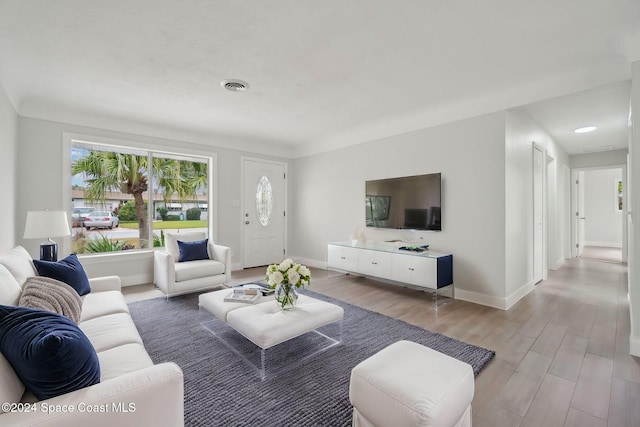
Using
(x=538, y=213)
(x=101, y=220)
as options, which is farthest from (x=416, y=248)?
(x=101, y=220)

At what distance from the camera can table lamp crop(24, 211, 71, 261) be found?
278 centimetres

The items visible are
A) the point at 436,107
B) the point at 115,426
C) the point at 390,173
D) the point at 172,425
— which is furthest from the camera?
the point at 390,173

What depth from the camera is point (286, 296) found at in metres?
2.29

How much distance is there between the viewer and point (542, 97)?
299 centimetres

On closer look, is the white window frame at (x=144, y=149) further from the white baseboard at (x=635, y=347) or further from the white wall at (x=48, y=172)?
the white baseboard at (x=635, y=347)

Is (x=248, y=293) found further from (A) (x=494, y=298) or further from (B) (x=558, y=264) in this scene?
(B) (x=558, y=264)

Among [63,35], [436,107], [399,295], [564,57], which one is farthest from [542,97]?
[63,35]

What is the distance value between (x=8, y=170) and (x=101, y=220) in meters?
1.27

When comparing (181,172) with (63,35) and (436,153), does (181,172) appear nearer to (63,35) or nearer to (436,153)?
(63,35)

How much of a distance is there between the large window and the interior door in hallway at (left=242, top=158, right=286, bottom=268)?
2.40 feet

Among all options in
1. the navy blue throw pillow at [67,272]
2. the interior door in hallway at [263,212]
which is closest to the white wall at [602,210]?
the interior door in hallway at [263,212]

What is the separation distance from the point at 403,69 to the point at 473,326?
2.50 meters

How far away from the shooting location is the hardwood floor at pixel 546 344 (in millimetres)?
1651

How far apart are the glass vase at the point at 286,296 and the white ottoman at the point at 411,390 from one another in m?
0.98
